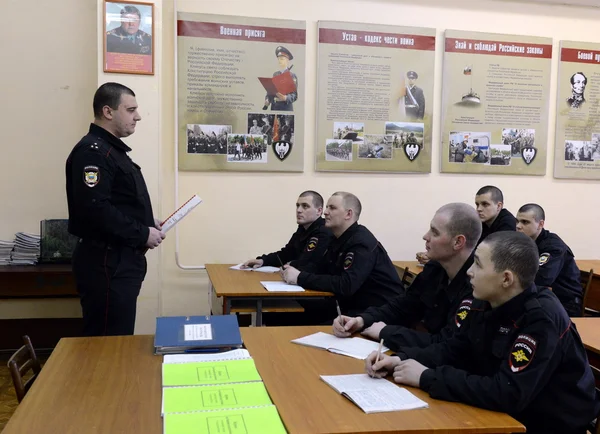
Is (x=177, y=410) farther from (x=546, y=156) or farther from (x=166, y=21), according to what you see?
(x=546, y=156)

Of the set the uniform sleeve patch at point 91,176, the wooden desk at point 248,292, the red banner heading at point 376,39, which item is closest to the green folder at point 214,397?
the uniform sleeve patch at point 91,176

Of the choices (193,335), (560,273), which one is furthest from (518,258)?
(560,273)

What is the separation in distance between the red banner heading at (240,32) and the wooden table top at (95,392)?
303 cm

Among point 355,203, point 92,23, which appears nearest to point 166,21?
point 92,23

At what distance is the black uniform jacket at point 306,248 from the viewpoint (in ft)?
12.2

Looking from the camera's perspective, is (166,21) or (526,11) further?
(526,11)

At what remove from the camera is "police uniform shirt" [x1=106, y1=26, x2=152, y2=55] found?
3777 mm

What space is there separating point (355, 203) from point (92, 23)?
263 centimetres

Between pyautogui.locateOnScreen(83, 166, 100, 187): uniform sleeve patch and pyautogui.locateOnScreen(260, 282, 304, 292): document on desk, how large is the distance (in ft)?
3.71

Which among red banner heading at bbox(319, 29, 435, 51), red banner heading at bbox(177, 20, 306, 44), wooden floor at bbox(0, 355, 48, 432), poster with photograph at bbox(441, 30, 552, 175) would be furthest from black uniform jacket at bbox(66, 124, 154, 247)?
poster with photograph at bbox(441, 30, 552, 175)

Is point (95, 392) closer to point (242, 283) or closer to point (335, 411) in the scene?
point (335, 411)

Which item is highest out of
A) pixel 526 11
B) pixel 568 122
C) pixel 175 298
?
pixel 526 11

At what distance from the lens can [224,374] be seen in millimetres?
1583

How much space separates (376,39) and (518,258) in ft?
11.1
